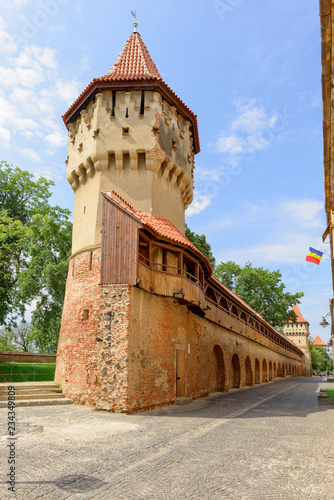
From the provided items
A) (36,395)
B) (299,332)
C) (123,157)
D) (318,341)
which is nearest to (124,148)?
(123,157)

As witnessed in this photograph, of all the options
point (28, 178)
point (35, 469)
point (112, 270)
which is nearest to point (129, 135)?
point (112, 270)

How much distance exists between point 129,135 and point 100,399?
10654mm

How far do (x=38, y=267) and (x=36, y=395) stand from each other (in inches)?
556

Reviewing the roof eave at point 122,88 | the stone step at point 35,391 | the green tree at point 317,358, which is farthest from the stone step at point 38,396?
the green tree at point 317,358

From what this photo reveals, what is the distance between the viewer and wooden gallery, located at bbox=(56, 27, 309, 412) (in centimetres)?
1278

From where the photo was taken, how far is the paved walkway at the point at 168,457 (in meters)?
5.14

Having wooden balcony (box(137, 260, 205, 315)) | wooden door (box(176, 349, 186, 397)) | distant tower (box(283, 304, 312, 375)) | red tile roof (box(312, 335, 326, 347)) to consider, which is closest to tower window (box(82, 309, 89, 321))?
wooden balcony (box(137, 260, 205, 315))

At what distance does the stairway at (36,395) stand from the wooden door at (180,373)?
14.4 ft

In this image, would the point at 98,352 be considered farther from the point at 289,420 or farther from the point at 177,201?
the point at 177,201

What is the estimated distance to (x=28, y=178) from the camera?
29.4 meters

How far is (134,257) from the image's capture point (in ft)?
42.5

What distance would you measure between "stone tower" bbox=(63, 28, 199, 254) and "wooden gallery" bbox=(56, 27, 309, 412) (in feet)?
0.14

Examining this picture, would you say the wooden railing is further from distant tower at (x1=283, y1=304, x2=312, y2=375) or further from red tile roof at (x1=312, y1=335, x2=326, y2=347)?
red tile roof at (x1=312, y1=335, x2=326, y2=347)

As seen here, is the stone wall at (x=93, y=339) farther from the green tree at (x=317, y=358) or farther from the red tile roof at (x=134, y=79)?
the green tree at (x=317, y=358)
